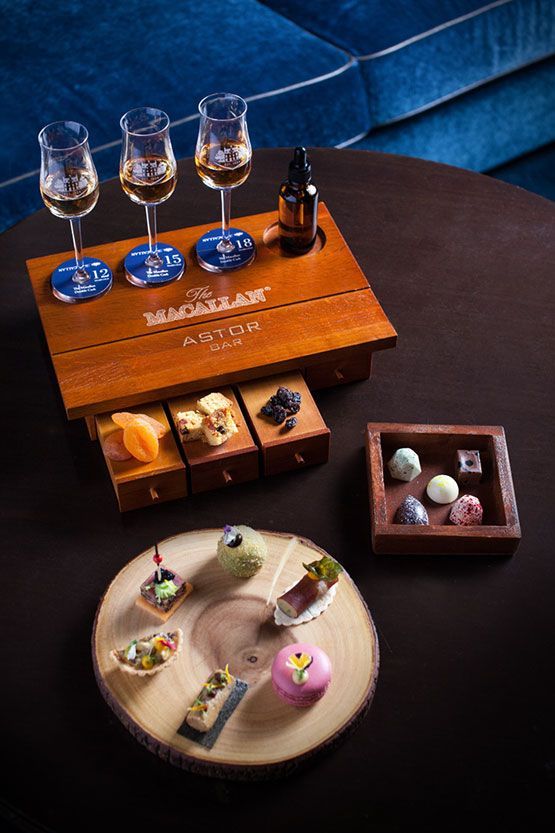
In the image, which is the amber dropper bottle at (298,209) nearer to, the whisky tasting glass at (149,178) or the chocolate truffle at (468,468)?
the whisky tasting glass at (149,178)

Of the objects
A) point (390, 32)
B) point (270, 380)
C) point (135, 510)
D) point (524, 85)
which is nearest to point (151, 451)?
point (135, 510)

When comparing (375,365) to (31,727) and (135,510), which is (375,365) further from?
(31,727)

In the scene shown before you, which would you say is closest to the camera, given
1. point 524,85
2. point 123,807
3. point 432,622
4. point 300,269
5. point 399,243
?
point 123,807

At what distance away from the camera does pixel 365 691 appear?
1.41 meters

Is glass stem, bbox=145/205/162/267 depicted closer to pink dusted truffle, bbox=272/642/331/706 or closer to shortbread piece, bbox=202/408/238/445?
shortbread piece, bbox=202/408/238/445

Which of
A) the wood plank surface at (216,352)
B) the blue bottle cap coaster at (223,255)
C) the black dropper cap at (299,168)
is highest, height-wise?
the black dropper cap at (299,168)

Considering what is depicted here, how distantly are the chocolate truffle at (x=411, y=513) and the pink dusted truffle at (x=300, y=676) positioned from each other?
1.00 feet

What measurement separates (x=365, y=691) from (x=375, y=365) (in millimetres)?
676

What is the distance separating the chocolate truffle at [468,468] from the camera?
1.69m

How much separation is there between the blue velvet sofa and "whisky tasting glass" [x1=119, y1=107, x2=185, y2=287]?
0.88 meters

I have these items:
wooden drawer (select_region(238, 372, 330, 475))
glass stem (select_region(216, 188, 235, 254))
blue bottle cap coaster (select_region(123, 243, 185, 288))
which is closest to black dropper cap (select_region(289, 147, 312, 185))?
glass stem (select_region(216, 188, 235, 254))

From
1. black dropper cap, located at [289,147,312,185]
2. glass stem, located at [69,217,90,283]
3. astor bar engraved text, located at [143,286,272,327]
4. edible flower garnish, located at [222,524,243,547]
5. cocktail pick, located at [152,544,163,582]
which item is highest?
black dropper cap, located at [289,147,312,185]

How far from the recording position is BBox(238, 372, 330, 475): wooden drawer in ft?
5.50

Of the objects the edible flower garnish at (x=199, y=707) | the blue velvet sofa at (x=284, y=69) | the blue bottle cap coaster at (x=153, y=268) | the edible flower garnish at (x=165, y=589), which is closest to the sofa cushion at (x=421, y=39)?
the blue velvet sofa at (x=284, y=69)
